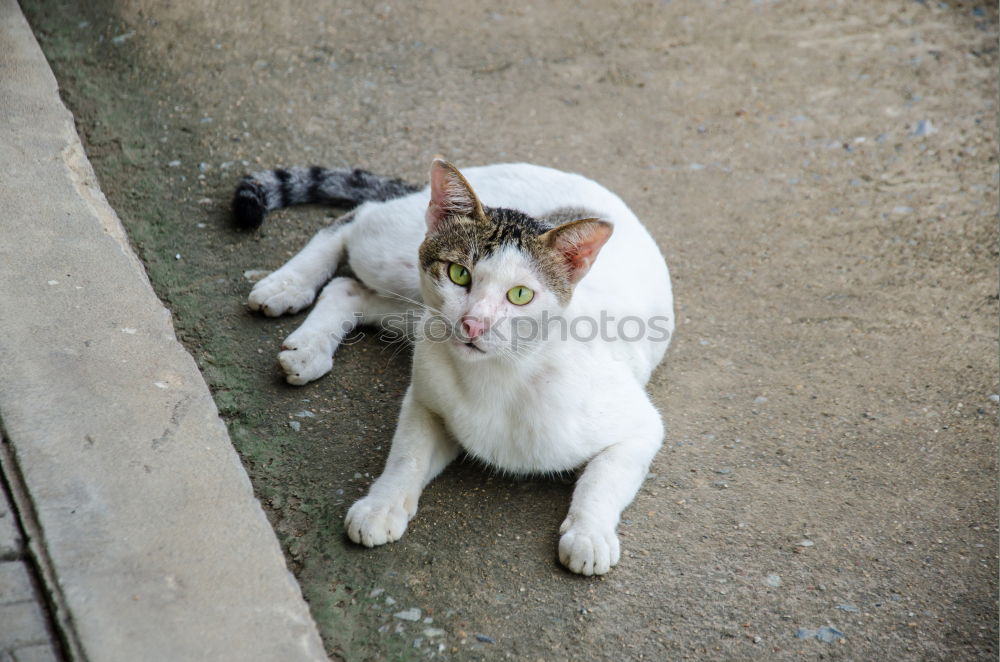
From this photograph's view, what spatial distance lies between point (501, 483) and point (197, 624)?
3.75 feet

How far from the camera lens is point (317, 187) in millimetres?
4188

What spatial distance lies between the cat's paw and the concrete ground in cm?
6

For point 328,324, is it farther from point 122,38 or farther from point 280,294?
point 122,38

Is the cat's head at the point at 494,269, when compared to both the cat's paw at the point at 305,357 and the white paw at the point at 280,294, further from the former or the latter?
the white paw at the point at 280,294

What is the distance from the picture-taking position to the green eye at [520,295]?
2689 mm

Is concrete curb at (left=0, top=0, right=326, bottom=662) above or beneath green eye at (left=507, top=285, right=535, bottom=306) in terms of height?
beneath

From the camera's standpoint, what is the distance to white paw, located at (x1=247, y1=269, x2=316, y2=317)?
11.8 ft

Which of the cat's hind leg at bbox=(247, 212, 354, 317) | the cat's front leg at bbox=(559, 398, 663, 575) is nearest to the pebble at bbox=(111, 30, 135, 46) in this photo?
the cat's hind leg at bbox=(247, 212, 354, 317)

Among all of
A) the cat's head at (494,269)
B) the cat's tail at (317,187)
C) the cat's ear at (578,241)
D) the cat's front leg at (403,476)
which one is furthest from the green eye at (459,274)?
the cat's tail at (317,187)

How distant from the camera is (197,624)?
2.32 m

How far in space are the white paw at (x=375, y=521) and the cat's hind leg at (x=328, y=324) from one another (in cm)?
72

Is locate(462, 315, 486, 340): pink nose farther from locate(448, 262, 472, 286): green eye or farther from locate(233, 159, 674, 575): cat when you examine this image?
locate(448, 262, 472, 286): green eye

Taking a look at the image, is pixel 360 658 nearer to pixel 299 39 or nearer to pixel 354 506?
pixel 354 506

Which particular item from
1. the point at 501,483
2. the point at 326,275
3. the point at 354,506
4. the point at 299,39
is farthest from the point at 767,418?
the point at 299,39
